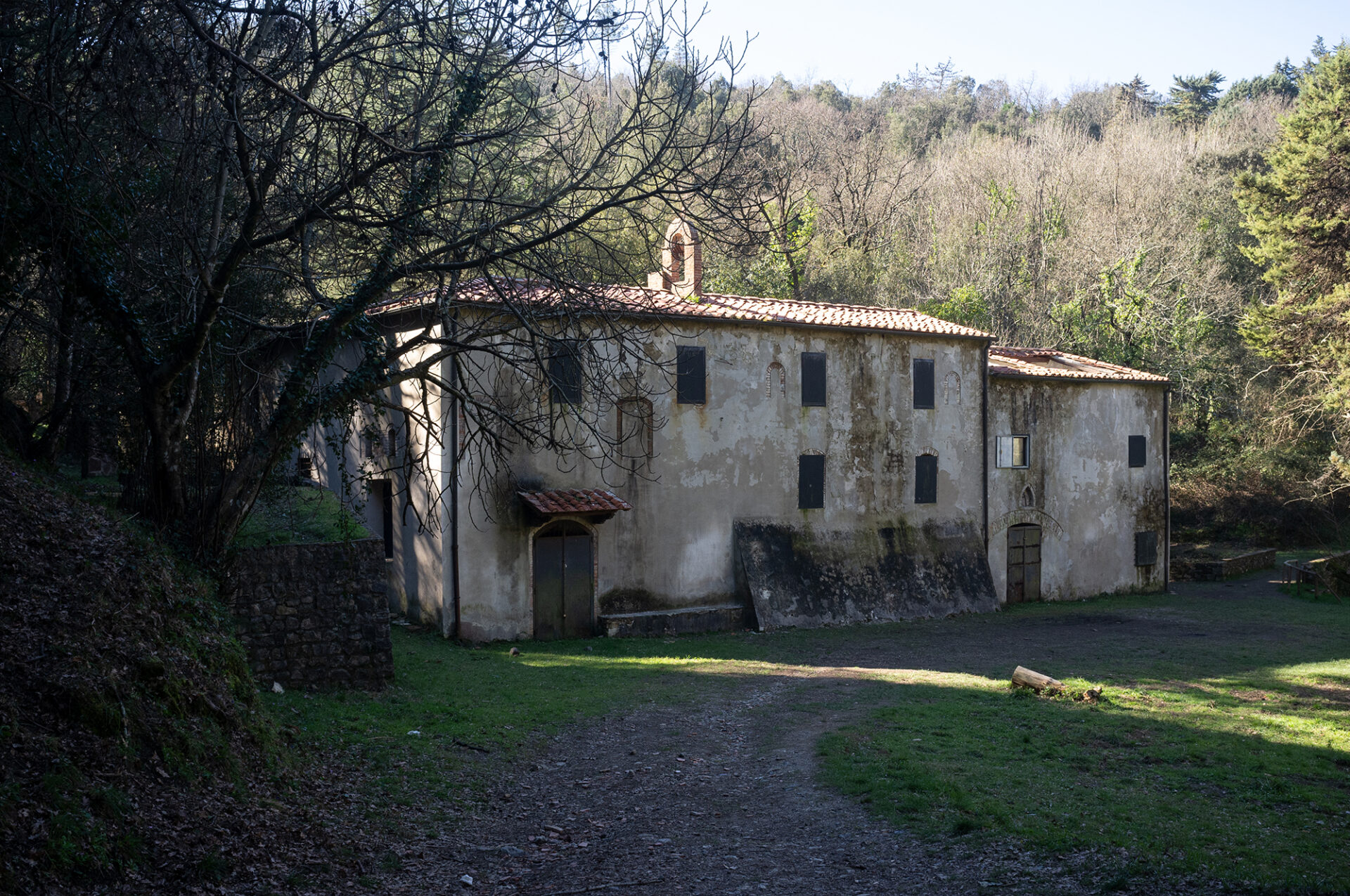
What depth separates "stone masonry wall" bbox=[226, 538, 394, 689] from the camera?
36.5ft

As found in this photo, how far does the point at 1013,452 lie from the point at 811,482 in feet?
20.6

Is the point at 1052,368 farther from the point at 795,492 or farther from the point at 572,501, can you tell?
the point at 572,501

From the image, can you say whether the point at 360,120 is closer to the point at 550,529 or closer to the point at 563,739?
the point at 563,739

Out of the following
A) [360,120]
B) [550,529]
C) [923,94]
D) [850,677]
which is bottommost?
[850,677]

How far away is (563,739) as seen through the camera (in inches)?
404

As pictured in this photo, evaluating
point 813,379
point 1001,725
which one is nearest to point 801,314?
point 813,379

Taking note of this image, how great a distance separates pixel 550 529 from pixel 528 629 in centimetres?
190

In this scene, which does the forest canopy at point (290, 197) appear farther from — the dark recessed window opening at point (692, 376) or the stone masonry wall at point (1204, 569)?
the stone masonry wall at point (1204, 569)

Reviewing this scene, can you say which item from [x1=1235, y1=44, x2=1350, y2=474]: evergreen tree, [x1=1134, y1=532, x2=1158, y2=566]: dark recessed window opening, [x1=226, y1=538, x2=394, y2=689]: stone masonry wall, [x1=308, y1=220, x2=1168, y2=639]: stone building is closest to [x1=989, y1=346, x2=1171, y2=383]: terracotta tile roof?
[x1=308, y1=220, x2=1168, y2=639]: stone building

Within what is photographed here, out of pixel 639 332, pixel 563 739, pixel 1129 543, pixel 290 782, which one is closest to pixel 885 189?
pixel 1129 543

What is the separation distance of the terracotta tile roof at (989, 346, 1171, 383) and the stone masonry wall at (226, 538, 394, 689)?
16830 millimetres

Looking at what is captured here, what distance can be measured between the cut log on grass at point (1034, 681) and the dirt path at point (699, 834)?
321 centimetres

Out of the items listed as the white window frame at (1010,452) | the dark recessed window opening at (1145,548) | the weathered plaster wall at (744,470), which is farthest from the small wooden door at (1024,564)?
the dark recessed window opening at (1145,548)

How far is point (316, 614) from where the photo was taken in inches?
455
